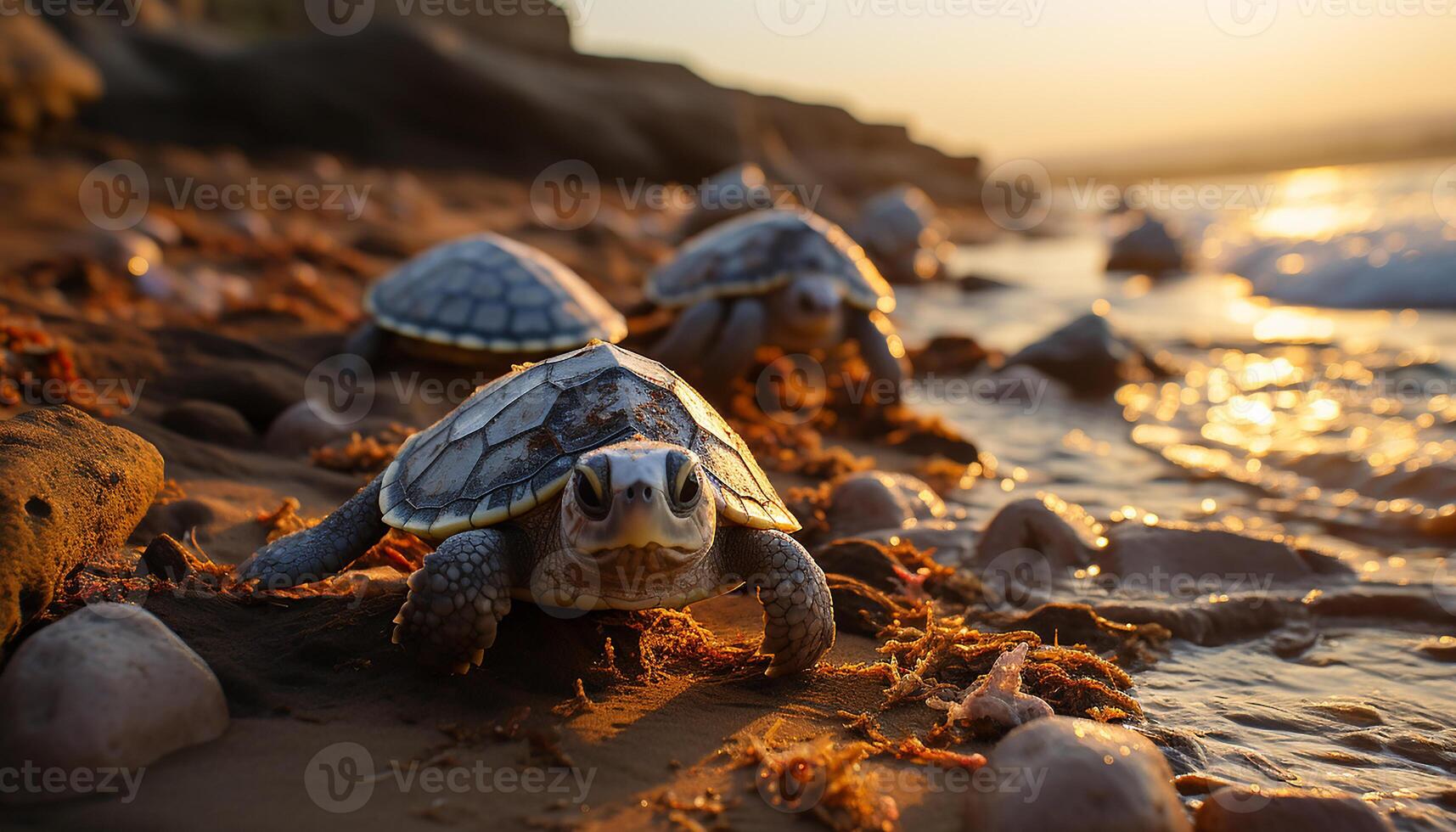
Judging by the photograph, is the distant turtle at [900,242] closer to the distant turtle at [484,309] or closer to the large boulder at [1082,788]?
the distant turtle at [484,309]

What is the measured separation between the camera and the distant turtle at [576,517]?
262cm

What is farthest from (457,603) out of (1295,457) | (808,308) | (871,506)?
(1295,457)

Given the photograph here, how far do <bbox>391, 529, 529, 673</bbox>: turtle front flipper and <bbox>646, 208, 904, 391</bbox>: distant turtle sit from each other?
4398 mm

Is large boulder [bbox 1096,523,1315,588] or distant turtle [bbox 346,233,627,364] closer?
large boulder [bbox 1096,523,1315,588]

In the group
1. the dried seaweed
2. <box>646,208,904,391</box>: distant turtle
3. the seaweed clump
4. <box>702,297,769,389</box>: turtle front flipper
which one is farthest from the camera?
<box>646,208,904,391</box>: distant turtle

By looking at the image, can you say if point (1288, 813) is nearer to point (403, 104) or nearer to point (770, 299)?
point (770, 299)

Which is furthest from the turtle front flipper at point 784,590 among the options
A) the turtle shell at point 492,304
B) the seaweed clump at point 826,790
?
the turtle shell at point 492,304

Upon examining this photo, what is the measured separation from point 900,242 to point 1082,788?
13.9m

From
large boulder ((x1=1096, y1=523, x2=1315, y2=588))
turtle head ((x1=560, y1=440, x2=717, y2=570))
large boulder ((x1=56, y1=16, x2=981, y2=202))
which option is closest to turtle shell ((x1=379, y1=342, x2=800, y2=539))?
turtle head ((x1=560, y1=440, x2=717, y2=570))

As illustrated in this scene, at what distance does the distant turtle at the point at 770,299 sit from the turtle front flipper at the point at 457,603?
4.40 metres

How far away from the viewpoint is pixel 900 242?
51.0ft

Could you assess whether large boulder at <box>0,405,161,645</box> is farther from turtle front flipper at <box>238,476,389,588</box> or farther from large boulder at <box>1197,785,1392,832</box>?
large boulder at <box>1197,785,1392,832</box>

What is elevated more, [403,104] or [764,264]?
[403,104]

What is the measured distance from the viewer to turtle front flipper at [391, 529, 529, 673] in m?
2.71
